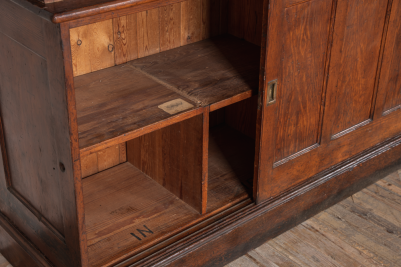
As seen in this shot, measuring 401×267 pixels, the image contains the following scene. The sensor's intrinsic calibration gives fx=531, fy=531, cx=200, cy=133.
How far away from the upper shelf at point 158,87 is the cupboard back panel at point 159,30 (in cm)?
4

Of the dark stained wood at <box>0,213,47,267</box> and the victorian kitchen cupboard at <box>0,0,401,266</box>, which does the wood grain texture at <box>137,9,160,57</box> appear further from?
the dark stained wood at <box>0,213,47,267</box>

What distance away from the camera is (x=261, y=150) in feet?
7.07

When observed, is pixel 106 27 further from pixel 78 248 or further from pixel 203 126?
pixel 78 248

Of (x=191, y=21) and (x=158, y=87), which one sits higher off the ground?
(x=191, y=21)

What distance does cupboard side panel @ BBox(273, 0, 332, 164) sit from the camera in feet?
6.61

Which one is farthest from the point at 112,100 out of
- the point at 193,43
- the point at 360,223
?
the point at 360,223

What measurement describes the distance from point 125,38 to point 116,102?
1.41 feet

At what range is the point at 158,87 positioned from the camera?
82.7 inches

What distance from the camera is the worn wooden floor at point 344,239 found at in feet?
7.54

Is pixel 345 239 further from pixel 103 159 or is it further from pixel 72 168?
pixel 72 168

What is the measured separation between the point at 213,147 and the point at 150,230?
29.2 inches

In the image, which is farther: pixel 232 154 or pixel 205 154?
pixel 232 154

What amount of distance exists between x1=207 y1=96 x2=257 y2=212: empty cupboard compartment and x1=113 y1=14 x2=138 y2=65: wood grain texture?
66 cm

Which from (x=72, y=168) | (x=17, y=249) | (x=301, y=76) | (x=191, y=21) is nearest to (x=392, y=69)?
(x=301, y=76)
